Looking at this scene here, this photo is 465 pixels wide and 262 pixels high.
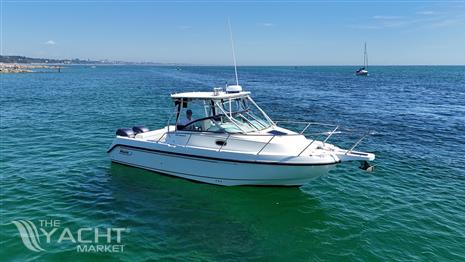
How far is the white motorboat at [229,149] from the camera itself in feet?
34.4

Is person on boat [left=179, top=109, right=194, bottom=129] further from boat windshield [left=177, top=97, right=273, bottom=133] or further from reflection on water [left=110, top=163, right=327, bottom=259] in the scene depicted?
reflection on water [left=110, top=163, right=327, bottom=259]

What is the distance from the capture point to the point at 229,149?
1118 centimetres

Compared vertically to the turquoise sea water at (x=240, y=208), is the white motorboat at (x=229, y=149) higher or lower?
higher

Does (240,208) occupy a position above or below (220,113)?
below

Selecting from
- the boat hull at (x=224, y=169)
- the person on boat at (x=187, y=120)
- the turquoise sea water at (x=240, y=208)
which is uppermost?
the person on boat at (x=187, y=120)

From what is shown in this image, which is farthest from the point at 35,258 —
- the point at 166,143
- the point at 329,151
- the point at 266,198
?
the point at 329,151

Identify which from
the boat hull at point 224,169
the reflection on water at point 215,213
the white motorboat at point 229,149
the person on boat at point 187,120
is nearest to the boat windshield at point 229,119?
the white motorboat at point 229,149

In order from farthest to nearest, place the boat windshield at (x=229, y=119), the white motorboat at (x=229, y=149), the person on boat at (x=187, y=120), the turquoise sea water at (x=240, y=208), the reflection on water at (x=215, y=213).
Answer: the person on boat at (x=187, y=120) → the boat windshield at (x=229, y=119) → the white motorboat at (x=229, y=149) → the reflection on water at (x=215, y=213) → the turquoise sea water at (x=240, y=208)

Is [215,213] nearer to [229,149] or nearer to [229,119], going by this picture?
[229,149]

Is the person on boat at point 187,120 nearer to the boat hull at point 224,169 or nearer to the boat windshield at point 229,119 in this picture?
the boat windshield at point 229,119

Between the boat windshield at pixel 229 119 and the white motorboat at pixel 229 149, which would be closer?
the white motorboat at pixel 229 149

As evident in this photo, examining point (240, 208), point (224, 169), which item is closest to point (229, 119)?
point (224, 169)

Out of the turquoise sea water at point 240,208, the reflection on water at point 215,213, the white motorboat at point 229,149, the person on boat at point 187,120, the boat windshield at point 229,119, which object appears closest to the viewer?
the turquoise sea water at point 240,208

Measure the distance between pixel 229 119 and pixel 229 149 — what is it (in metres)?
1.18
